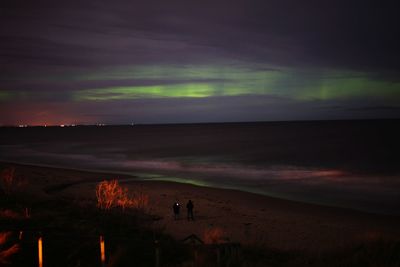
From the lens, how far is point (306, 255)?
12.3 meters

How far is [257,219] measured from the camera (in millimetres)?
21125

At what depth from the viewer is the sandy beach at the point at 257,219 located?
16.5 meters

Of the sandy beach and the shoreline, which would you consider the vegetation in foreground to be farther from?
the shoreline

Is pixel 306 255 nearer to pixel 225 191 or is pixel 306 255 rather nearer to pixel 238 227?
pixel 238 227

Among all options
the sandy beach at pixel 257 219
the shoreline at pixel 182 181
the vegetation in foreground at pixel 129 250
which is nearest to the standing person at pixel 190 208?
the sandy beach at pixel 257 219

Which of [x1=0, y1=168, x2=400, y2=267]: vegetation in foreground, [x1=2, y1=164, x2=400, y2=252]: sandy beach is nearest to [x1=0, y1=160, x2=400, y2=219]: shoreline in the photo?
[x1=2, y1=164, x2=400, y2=252]: sandy beach

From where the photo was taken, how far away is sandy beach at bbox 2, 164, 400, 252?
16.5 meters

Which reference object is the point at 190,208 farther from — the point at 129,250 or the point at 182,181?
the point at 182,181

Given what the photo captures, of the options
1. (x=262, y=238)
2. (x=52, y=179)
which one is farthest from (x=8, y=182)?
(x=262, y=238)

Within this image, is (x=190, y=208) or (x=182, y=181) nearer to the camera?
(x=190, y=208)

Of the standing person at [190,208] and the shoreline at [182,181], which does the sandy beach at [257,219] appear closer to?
the standing person at [190,208]

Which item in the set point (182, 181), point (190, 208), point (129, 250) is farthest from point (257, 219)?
point (182, 181)

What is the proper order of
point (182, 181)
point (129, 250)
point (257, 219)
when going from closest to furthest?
1. point (129, 250)
2. point (257, 219)
3. point (182, 181)

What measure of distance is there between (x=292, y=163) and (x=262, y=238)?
3972cm
